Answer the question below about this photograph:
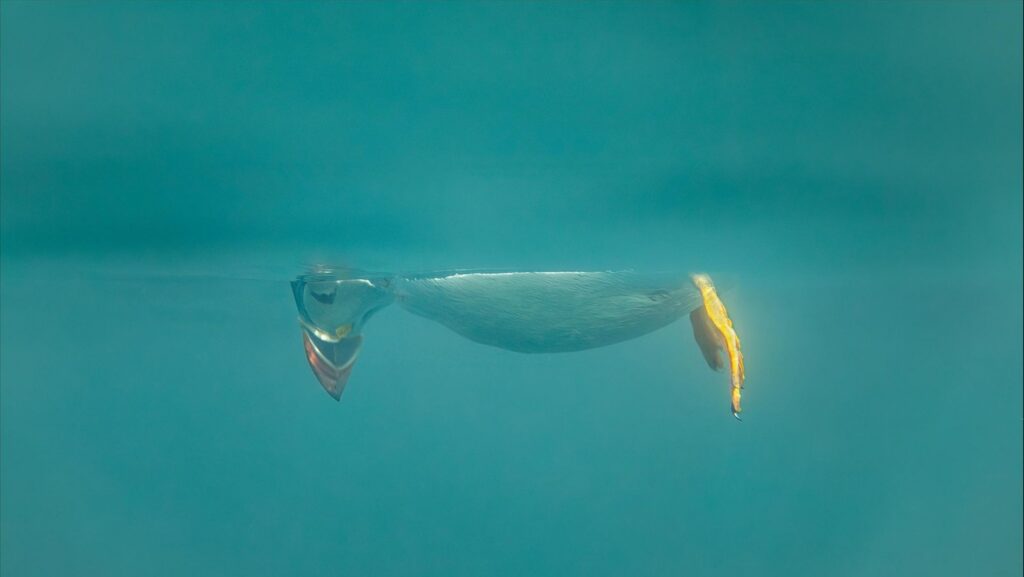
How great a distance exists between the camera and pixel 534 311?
379 cm

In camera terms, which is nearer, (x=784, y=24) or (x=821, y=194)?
(x=784, y=24)

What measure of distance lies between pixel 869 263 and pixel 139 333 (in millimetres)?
7479

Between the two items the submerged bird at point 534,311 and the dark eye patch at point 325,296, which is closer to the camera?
the submerged bird at point 534,311

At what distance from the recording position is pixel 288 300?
21.9 ft

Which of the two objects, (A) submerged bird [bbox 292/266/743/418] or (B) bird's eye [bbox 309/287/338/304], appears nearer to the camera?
(A) submerged bird [bbox 292/266/743/418]

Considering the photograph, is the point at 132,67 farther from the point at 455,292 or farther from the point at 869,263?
the point at 869,263

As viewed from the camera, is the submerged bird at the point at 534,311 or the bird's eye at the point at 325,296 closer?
the submerged bird at the point at 534,311

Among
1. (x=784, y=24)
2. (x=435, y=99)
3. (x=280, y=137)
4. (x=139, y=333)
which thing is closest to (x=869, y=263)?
(x=784, y=24)

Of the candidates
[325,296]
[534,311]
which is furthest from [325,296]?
[534,311]

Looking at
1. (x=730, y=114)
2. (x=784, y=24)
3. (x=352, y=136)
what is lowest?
(x=352, y=136)

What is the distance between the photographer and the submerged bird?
3779 mm

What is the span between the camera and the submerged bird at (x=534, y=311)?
12.4 feet

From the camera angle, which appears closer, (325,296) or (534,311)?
(534,311)

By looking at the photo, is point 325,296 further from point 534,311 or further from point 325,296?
point 534,311
